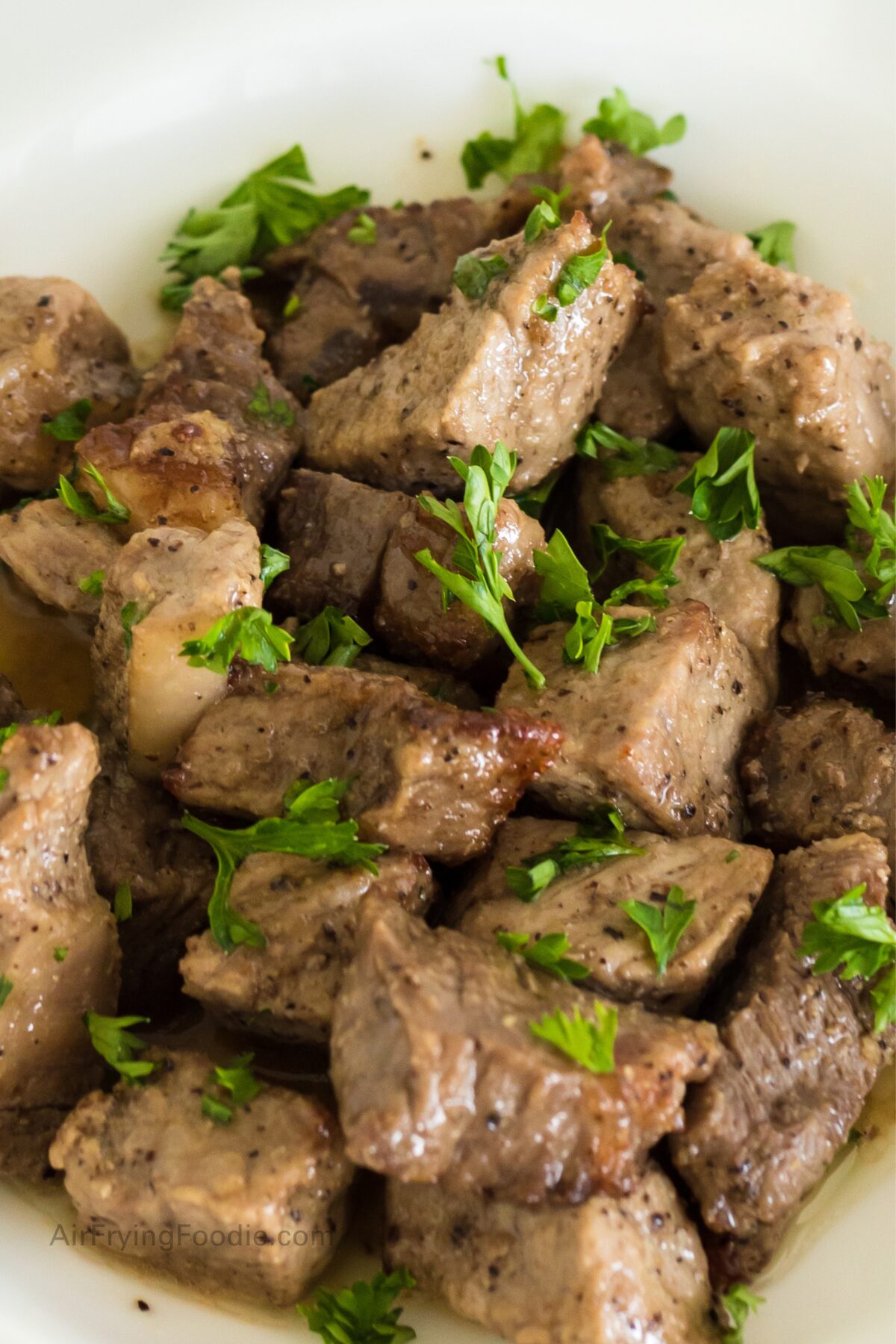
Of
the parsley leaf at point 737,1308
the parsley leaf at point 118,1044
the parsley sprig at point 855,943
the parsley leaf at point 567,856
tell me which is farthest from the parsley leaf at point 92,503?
the parsley leaf at point 737,1308

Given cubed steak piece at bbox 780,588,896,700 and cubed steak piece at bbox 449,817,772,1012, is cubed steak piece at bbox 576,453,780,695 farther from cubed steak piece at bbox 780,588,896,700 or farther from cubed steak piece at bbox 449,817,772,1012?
cubed steak piece at bbox 449,817,772,1012

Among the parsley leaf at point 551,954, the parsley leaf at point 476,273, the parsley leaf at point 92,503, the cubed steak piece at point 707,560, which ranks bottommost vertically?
the parsley leaf at point 551,954

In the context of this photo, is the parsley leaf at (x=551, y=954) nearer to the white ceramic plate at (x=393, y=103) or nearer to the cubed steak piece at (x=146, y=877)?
the cubed steak piece at (x=146, y=877)

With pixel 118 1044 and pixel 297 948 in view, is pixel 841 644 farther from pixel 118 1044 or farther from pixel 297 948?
pixel 118 1044

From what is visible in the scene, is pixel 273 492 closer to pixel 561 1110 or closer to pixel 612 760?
pixel 612 760

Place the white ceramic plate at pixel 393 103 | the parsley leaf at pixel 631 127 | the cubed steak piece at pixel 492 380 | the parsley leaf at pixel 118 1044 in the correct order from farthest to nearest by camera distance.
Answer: the parsley leaf at pixel 631 127 → the white ceramic plate at pixel 393 103 → the cubed steak piece at pixel 492 380 → the parsley leaf at pixel 118 1044

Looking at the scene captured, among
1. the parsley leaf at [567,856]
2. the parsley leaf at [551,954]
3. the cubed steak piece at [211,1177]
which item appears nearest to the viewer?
the cubed steak piece at [211,1177]
